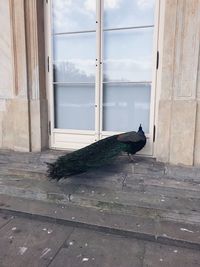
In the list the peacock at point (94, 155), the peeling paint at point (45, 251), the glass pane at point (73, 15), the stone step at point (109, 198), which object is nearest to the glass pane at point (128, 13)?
the glass pane at point (73, 15)

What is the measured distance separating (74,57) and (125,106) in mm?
983

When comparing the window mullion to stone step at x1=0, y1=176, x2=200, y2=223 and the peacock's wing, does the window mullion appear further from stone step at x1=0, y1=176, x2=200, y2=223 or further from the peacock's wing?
stone step at x1=0, y1=176, x2=200, y2=223

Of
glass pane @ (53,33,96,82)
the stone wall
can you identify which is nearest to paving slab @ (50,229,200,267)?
the stone wall

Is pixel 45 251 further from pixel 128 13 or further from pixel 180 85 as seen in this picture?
pixel 128 13

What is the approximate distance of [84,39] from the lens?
314cm

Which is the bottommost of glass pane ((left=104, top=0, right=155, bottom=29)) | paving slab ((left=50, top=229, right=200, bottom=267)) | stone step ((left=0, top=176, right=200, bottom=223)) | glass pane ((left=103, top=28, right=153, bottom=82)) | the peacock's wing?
paving slab ((left=50, top=229, right=200, bottom=267))

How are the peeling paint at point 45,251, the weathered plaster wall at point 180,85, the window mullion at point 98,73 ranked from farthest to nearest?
the window mullion at point 98,73
the weathered plaster wall at point 180,85
the peeling paint at point 45,251

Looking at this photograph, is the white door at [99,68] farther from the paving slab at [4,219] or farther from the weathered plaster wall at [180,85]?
the paving slab at [4,219]

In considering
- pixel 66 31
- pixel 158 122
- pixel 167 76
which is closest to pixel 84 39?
pixel 66 31

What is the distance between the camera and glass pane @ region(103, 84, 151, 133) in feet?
9.87

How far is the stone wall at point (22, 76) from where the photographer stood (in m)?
3.10

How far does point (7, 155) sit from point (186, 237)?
251 centimetres

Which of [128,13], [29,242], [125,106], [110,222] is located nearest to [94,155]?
[110,222]

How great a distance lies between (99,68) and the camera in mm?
3094
